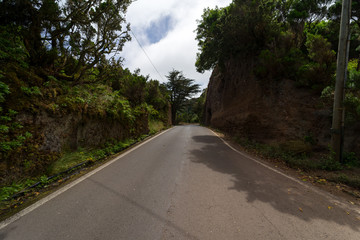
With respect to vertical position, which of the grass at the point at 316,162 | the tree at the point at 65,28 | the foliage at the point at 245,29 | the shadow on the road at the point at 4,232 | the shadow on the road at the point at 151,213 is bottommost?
the shadow on the road at the point at 4,232

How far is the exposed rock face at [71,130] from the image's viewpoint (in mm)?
3760

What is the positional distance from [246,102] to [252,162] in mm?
6116

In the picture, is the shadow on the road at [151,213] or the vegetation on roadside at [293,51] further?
the vegetation on roadside at [293,51]

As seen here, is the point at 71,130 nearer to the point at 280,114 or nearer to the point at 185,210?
the point at 185,210

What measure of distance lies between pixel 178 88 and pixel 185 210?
108 ft

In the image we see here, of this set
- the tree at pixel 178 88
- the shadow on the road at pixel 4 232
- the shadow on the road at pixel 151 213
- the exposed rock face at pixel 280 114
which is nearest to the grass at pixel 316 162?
the exposed rock face at pixel 280 114

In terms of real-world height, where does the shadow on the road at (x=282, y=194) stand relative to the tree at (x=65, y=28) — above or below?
below

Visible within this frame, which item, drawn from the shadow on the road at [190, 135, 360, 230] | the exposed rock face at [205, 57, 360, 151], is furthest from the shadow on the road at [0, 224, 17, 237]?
the exposed rock face at [205, 57, 360, 151]

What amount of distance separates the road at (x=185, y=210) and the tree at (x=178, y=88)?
103 feet

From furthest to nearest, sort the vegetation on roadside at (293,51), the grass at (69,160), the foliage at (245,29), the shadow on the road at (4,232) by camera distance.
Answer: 1. the foliage at (245,29)
2. the vegetation on roadside at (293,51)
3. the grass at (69,160)
4. the shadow on the road at (4,232)

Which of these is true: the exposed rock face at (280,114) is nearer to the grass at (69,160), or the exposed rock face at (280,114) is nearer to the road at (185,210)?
the road at (185,210)

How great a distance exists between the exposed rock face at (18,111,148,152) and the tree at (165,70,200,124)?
27.9 meters

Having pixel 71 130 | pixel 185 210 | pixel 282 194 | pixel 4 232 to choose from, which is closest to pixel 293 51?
pixel 282 194

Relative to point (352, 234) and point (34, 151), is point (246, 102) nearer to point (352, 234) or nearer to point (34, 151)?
point (352, 234)
